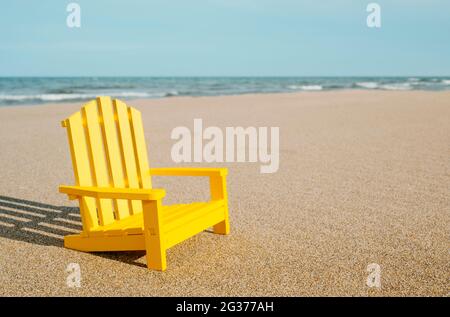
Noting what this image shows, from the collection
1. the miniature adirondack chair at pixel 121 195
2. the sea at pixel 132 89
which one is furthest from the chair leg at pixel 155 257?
the sea at pixel 132 89

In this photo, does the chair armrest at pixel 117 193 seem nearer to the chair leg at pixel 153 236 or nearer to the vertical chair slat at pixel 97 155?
the chair leg at pixel 153 236

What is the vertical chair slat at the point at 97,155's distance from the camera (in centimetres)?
421

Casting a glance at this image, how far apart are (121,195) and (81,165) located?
0.61 meters

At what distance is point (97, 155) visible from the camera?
4273 mm

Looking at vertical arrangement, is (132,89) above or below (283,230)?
above

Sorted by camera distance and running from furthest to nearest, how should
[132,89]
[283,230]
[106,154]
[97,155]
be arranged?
[132,89]
[283,230]
[106,154]
[97,155]

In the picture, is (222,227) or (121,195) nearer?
(121,195)

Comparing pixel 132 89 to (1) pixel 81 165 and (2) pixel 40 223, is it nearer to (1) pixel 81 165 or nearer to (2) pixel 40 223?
(2) pixel 40 223

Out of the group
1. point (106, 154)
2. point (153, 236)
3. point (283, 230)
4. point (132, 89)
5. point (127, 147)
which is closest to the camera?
point (153, 236)

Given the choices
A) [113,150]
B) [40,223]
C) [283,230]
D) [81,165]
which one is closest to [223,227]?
[283,230]

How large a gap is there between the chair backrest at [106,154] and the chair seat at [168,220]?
0.12 metres

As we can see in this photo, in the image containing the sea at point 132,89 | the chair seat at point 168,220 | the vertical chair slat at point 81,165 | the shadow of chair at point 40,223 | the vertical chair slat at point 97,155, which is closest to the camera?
the chair seat at point 168,220
